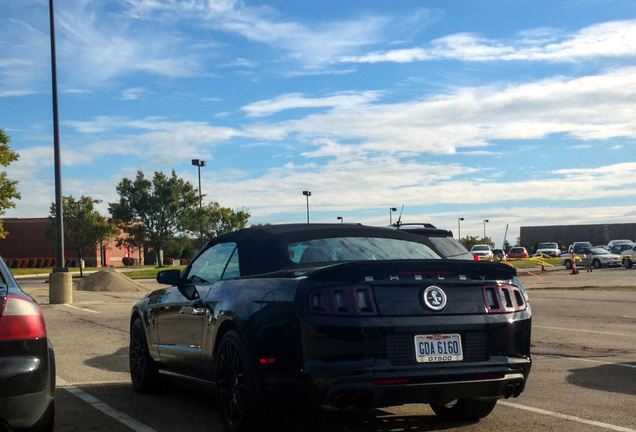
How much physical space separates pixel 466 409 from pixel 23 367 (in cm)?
335

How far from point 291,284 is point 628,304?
1594 centimetres

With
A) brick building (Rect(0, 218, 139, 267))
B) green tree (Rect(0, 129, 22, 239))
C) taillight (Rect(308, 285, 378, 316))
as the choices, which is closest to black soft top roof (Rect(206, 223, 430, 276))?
taillight (Rect(308, 285, 378, 316))

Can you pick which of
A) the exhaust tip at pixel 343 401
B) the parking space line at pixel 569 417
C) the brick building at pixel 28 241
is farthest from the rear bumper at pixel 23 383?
the brick building at pixel 28 241

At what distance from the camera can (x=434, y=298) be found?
5309mm

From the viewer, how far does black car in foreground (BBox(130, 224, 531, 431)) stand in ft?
16.8

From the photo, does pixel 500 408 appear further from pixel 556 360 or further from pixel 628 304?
pixel 628 304

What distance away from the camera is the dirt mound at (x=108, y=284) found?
29.1 meters

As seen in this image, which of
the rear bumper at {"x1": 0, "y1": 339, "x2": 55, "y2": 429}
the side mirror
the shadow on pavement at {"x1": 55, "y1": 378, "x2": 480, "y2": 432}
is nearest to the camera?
the rear bumper at {"x1": 0, "y1": 339, "x2": 55, "y2": 429}

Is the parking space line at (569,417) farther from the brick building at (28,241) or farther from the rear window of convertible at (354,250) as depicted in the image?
the brick building at (28,241)

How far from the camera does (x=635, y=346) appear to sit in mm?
11125

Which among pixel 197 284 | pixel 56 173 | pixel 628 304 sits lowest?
pixel 628 304

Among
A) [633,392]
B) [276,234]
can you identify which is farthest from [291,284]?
[633,392]

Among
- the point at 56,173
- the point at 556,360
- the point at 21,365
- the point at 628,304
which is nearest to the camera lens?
the point at 21,365

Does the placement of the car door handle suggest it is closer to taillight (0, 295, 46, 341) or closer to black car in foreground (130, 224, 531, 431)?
black car in foreground (130, 224, 531, 431)
